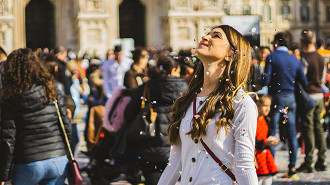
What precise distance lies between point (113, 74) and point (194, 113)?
24.0 feet

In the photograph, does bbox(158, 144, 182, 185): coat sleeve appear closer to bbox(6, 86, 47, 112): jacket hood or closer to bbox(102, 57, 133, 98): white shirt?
bbox(6, 86, 47, 112): jacket hood

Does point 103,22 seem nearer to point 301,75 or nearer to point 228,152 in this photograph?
point 301,75

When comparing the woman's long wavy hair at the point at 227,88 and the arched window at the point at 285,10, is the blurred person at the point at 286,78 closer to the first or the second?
the woman's long wavy hair at the point at 227,88

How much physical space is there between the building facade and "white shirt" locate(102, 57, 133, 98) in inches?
723

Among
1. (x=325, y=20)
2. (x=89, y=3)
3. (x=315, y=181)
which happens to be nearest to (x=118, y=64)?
(x=315, y=181)

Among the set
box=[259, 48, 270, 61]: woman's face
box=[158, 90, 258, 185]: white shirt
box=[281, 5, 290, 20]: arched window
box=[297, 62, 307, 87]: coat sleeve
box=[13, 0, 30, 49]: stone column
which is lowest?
box=[158, 90, 258, 185]: white shirt

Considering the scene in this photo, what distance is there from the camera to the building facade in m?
29.1

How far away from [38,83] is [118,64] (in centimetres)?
543

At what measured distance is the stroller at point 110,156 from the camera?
5.85m

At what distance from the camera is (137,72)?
7.00m

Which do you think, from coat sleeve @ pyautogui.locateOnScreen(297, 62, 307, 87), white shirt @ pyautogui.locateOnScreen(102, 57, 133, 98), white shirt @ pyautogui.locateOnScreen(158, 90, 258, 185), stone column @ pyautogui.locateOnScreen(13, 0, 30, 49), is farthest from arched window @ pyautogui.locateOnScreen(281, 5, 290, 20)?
white shirt @ pyautogui.locateOnScreen(158, 90, 258, 185)

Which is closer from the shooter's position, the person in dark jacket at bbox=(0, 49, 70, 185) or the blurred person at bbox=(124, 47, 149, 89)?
the person in dark jacket at bbox=(0, 49, 70, 185)

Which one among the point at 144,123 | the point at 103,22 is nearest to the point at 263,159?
the point at 144,123

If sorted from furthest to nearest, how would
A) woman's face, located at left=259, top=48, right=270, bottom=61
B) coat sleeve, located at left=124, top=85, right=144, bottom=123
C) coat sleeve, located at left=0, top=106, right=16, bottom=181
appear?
woman's face, located at left=259, top=48, right=270, bottom=61, coat sleeve, located at left=124, top=85, right=144, bottom=123, coat sleeve, located at left=0, top=106, right=16, bottom=181
